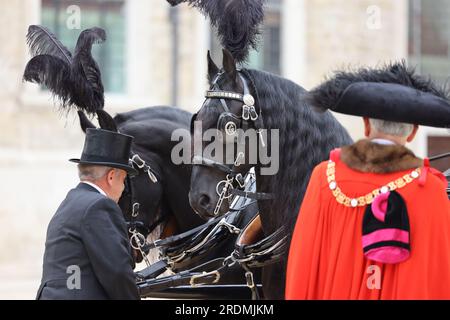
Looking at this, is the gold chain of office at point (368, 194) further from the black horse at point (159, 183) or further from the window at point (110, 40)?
the window at point (110, 40)

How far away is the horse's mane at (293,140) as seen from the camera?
414 centimetres

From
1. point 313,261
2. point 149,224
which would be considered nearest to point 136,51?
point 149,224

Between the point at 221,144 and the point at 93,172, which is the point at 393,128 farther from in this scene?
the point at 93,172

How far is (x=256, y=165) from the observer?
420 cm

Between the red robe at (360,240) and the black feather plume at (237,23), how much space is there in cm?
125

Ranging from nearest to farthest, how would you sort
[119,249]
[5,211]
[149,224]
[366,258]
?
[366,258]
[119,249]
[149,224]
[5,211]

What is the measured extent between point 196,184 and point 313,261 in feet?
3.78

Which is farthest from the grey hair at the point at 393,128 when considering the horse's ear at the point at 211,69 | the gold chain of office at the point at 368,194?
the horse's ear at the point at 211,69

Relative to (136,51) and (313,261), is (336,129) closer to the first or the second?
(313,261)

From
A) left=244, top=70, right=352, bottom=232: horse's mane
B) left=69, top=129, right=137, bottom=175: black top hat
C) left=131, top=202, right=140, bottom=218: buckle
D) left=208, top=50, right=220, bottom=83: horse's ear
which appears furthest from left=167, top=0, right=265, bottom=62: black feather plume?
left=131, top=202, right=140, bottom=218: buckle

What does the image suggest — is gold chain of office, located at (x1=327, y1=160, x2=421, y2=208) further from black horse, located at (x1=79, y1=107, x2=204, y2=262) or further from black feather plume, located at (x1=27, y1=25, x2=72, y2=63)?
black horse, located at (x1=79, y1=107, x2=204, y2=262)

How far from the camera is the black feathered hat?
314cm

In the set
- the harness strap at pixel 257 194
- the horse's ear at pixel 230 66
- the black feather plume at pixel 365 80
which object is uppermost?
the horse's ear at pixel 230 66
